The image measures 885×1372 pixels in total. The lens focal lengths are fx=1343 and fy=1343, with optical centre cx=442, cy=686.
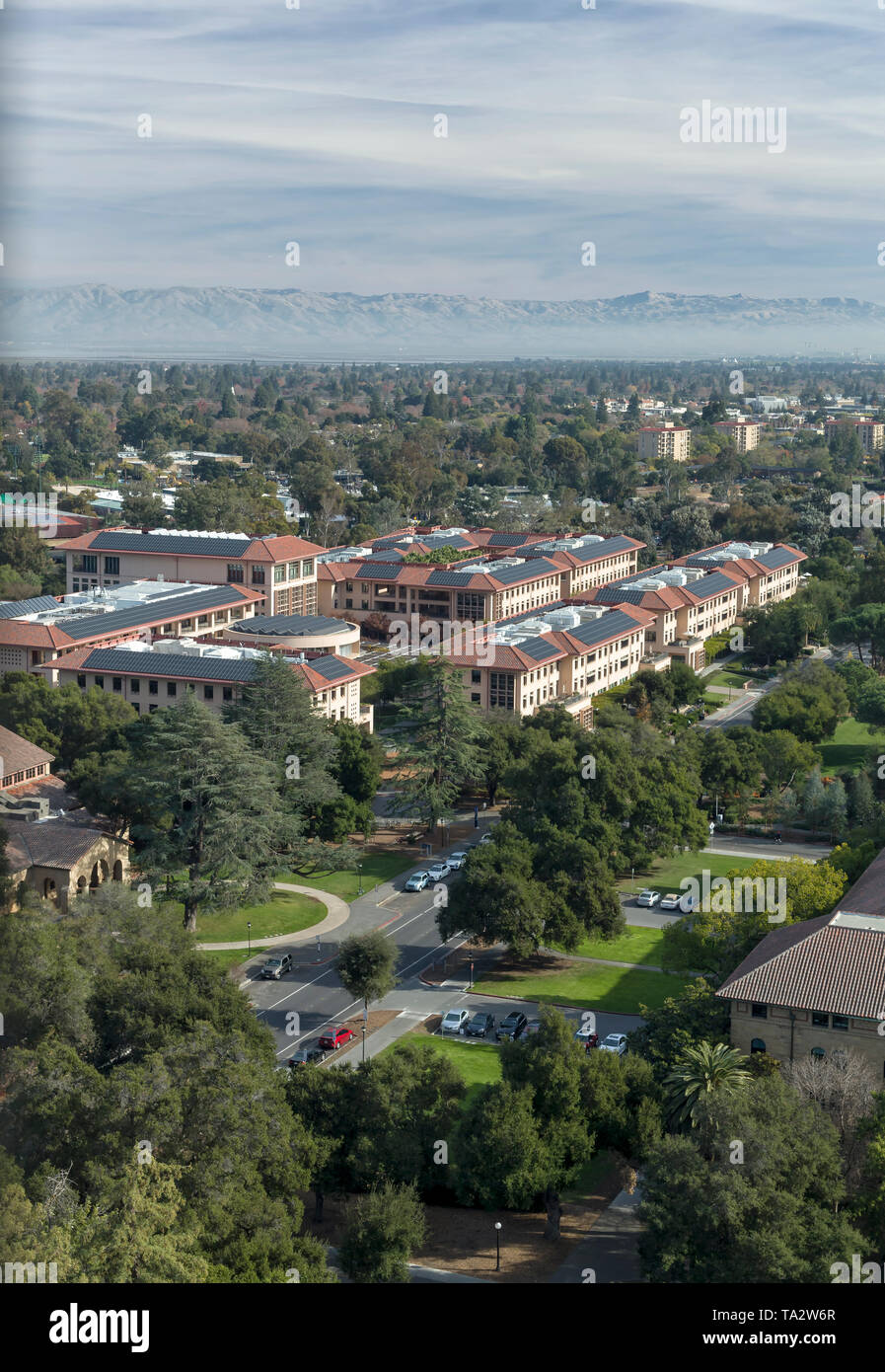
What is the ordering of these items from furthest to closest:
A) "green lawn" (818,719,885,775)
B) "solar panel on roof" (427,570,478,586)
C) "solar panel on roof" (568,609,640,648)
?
"solar panel on roof" (427,570,478,586), "solar panel on roof" (568,609,640,648), "green lawn" (818,719,885,775)

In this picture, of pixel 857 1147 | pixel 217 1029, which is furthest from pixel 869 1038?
pixel 217 1029

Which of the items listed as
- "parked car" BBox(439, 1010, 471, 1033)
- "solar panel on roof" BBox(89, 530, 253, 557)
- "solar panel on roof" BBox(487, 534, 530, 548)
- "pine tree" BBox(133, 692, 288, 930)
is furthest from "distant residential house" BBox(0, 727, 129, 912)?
"solar panel on roof" BBox(487, 534, 530, 548)

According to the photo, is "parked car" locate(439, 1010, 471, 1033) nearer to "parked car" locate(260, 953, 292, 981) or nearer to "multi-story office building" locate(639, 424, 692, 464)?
"parked car" locate(260, 953, 292, 981)

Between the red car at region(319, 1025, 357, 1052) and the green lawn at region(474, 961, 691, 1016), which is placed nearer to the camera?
the red car at region(319, 1025, 357, 1052)

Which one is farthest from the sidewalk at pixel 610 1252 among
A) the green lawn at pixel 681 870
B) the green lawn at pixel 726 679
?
the green lawn at pixel 726 679

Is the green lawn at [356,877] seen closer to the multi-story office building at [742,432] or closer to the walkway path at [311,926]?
the walkway path at [311,926]
